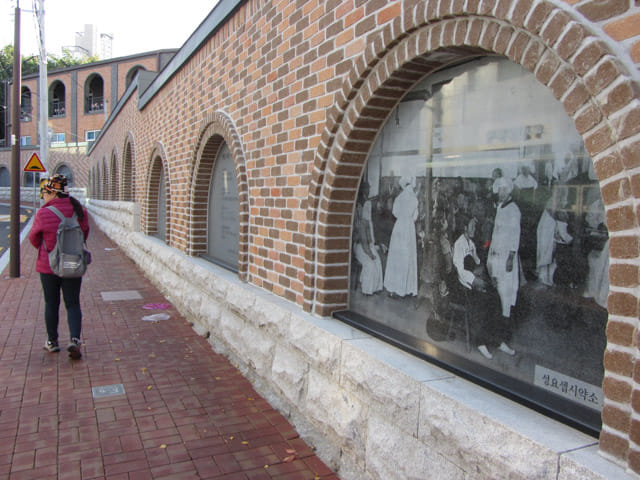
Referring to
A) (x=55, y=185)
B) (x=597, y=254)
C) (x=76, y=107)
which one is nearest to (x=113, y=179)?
(x=55, y=185)

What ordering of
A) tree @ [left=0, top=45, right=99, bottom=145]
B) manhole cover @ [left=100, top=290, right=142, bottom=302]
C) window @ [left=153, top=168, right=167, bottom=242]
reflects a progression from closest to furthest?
manhole cover @ [left=100, top=290, right=142, bottom=302], window @ [left=153, top=168, right=167, bottom=242], tree @ [left=0, top=45, right=99, bottom=145]

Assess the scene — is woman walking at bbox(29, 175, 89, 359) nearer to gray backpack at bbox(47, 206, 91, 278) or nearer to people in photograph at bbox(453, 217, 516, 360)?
gray backpack at bbox(47, 206, 91, 278)

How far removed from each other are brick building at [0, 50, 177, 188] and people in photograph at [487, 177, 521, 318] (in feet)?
137

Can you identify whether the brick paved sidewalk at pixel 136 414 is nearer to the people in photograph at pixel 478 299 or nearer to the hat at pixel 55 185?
the people in photograph at pixel 478 299

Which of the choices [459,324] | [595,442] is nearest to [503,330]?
[459,324]

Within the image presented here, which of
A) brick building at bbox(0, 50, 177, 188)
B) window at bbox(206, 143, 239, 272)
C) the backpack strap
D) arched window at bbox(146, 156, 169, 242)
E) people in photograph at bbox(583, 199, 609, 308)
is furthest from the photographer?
brick building at bbox(0, 50, 177, 188)

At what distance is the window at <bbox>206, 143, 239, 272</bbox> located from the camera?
21.3 ft

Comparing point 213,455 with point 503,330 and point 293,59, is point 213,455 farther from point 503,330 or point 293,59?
point 293,59

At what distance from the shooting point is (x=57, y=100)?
5034 centimetres

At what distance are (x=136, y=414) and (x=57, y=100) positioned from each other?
5414cm

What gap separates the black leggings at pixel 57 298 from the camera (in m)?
5.27

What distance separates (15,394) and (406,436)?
11.3ft

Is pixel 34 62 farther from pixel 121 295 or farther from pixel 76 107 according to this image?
pixel 121 295

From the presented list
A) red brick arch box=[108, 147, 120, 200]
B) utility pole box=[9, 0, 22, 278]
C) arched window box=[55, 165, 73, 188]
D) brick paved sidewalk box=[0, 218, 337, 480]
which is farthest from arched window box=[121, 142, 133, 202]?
arched window box=[55, 165, 73, 188]
